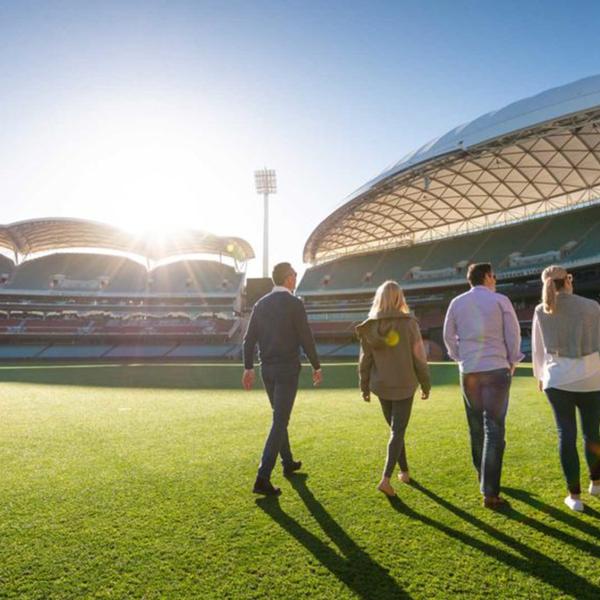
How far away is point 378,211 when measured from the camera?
43.1 metres

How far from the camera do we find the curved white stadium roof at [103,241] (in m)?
53.8

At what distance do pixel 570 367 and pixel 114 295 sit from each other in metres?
60.2

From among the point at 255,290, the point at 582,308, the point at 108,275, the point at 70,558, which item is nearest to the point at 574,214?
the point at 255,290

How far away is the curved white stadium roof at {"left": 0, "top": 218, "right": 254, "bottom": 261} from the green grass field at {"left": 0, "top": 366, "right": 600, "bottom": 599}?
5413 cm

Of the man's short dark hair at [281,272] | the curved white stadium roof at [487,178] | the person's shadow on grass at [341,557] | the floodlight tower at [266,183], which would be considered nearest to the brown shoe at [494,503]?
the person's shadow on grass at [341,557]

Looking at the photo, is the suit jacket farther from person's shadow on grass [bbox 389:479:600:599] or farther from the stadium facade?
the stadium facade

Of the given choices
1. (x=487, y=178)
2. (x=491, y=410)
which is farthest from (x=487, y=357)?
(x=487, y=178)

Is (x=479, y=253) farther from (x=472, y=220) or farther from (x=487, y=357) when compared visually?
(x=487, y=357)

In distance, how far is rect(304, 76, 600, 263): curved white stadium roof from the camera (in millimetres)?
23984

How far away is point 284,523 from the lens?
11.9ft

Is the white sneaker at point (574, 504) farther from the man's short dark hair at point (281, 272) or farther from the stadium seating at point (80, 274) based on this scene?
the stadium seating at point (80, 274)

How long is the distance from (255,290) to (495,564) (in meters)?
42.6

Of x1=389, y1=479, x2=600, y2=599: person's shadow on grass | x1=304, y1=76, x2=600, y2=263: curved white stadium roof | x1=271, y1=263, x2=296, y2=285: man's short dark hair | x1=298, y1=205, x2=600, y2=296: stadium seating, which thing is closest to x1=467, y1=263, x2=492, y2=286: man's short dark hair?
x1=271, y1=263, x2=296, y2=285: man's short dark hair

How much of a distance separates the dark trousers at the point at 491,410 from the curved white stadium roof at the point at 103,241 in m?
57.0
